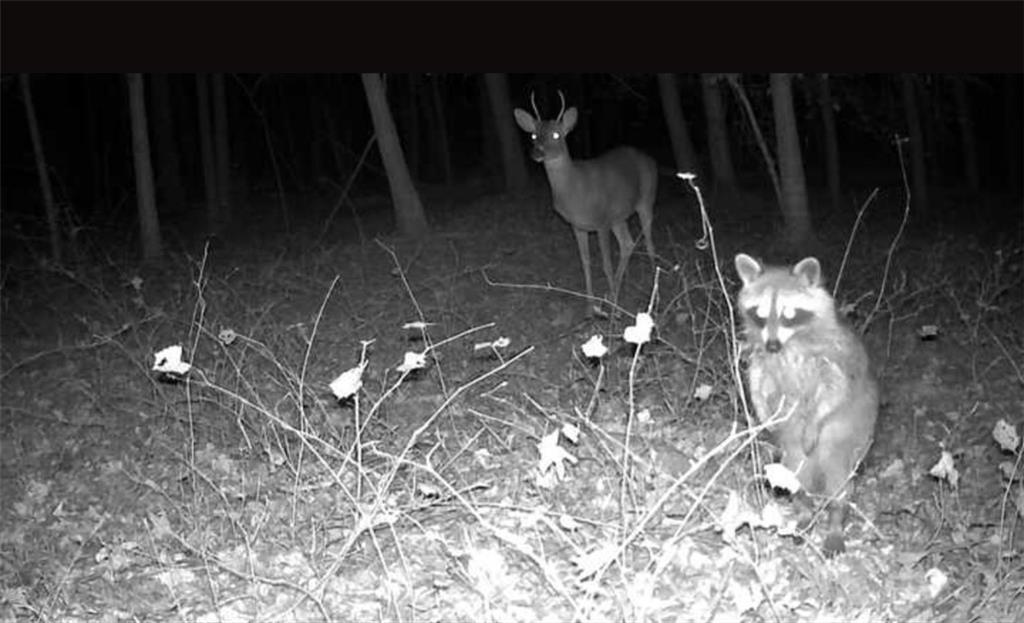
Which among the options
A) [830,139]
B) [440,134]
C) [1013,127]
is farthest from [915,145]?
[440,134]

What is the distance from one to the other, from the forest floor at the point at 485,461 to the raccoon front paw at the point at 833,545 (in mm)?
92

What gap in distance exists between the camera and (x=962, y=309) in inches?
384

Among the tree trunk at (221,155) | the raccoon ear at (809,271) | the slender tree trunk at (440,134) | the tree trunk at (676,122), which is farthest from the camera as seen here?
the slender tree trunk at (440,134)

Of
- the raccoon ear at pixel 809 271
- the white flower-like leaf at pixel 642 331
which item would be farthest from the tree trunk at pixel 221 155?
the white flower-like leaf at pixel 642 331

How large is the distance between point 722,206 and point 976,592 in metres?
12.4

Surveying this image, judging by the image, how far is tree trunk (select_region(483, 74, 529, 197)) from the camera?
1758cm

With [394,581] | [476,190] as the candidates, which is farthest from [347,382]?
[476,190]

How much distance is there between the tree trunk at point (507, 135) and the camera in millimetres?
17578

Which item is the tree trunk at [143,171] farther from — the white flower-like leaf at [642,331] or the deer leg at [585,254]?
the white flower-like leaf at [642,331]

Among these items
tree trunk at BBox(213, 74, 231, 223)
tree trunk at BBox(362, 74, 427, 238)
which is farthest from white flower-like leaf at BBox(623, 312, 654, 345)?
tree trunk at BBox(213, 74, 231, 223)

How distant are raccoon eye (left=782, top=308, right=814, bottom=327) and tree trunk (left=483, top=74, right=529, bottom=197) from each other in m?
11.6

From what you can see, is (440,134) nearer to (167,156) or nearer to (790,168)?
(167,156)

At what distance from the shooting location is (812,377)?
6039 mm

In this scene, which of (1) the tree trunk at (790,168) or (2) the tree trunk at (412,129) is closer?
(1) the tree trunk at (790,168)
